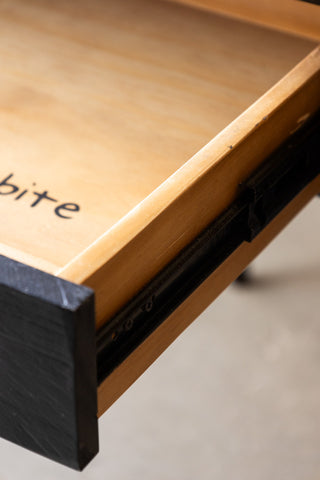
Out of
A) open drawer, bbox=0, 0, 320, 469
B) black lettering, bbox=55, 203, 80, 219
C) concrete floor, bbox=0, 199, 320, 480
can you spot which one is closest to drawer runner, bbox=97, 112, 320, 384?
open drawer, bbox=0, 0, 320, 469

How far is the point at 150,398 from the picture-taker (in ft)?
4.20

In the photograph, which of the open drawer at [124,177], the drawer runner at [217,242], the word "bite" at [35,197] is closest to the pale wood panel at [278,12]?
the open drawer at [124,177]

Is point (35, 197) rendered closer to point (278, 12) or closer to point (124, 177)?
point (124, 177)

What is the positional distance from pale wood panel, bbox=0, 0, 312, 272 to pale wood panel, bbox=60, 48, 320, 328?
2cm

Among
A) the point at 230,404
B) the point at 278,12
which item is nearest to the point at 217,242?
the point at 278,12

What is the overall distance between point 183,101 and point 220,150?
0.67ft

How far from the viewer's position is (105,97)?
83 cm

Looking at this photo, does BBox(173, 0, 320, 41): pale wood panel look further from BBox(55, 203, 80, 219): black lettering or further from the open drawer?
BBox(55, 203, 80, 219): black lettering

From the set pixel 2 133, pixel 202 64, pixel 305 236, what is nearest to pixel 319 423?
pixel 305 236

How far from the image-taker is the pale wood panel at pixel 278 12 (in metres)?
0.89

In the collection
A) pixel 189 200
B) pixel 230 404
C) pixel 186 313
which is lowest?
pixel 230 404

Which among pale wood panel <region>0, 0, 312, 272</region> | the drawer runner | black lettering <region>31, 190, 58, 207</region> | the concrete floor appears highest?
pale wood panel <region>0, 0, 312, 272</region>

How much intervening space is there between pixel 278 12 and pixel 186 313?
1.32ft

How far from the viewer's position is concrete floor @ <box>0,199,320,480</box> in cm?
118
